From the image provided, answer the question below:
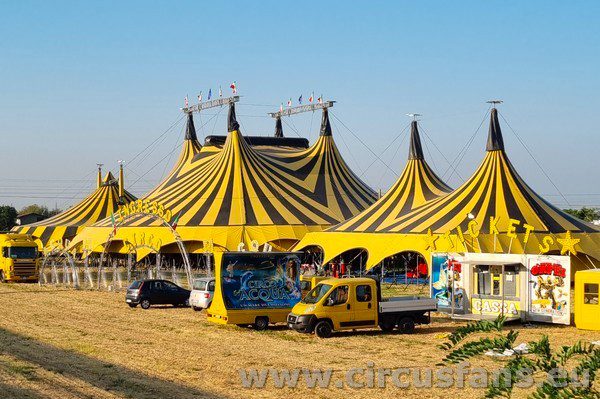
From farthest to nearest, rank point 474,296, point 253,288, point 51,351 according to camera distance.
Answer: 1. point 474,296
2. point 253,288
3. point 51,351

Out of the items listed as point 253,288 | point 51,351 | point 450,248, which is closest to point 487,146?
point 450,248

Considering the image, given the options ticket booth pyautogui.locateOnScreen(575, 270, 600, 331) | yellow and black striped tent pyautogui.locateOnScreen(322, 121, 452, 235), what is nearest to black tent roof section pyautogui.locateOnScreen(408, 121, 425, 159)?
yellow and black striped tent pyautogui.locateOnScreen(322, 121, 452, 235)

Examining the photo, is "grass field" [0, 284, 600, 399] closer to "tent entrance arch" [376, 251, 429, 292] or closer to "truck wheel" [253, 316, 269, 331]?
"truck wheel" [253, 316, 269, 331]

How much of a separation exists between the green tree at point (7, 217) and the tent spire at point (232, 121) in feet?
195

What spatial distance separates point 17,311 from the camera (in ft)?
80.1

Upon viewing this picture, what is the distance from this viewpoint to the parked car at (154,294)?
2577 cm

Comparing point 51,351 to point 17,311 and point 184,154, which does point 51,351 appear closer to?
point 17,311

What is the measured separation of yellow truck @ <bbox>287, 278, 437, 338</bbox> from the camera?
19.0 metres

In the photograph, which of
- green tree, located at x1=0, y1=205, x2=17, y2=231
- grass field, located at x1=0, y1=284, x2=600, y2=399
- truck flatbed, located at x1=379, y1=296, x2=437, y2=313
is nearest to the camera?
grass field, located at x1=0, y1=284, x2=600, y2=399

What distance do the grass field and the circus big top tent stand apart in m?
16.3

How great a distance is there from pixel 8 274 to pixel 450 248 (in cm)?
2043

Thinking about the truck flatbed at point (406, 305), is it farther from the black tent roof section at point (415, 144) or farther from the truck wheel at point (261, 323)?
the black tent roof section at point (415, 144)

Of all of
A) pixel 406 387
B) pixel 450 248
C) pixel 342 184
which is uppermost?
pixel 342 184

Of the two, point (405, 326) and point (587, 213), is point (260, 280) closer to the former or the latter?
point (405, 326)
